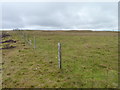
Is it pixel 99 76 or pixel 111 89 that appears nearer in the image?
pixel 111 89

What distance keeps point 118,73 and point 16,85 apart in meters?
7.71

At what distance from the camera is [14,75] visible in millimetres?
7461

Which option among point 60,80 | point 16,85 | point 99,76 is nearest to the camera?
point 16,85

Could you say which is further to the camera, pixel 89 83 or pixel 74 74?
pixel 74 74

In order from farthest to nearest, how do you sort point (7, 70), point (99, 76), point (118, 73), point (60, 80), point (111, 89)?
point (7, 70), point (118, 73), point (99, 76), point (60, 80), point (111, 89)

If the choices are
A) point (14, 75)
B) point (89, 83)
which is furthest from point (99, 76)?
point (14, 75)

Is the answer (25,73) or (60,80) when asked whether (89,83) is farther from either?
(25,73)

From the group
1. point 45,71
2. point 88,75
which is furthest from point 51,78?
point 88,75

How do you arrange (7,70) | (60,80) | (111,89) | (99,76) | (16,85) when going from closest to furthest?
(111,89) < (16,85) < (60,80) < (99,76) < (7,70)

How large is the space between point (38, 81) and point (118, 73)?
6.33 metres

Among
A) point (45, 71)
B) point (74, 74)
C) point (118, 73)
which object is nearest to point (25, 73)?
point (45, 71)

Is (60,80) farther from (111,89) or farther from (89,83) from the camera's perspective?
(111,89)

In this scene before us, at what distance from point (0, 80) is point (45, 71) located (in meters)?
3.29

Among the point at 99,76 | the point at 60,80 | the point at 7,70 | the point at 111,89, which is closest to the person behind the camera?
the point at 111,89
